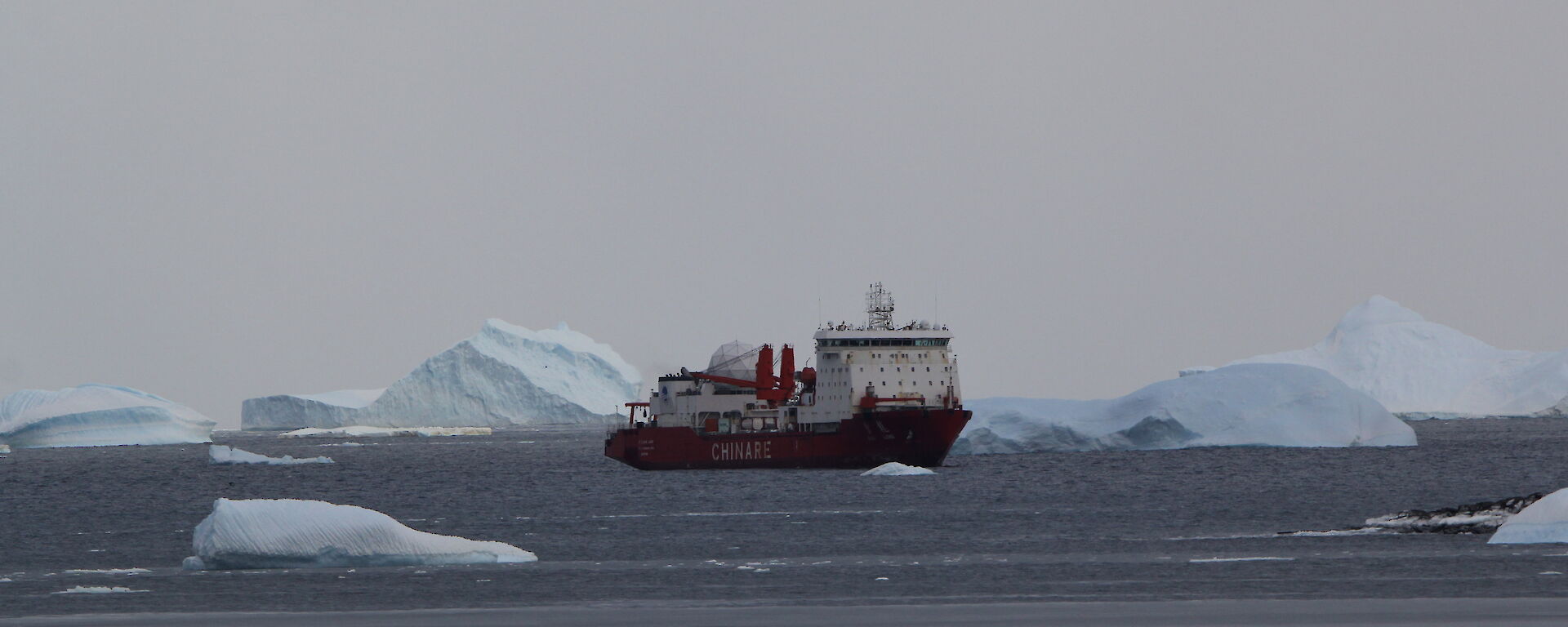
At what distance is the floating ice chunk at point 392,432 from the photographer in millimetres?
126062

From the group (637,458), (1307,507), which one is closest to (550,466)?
(637,458)

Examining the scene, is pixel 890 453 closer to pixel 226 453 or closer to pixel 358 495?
pixel 358 495

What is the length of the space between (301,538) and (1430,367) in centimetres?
9554

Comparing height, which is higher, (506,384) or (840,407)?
(506,384)

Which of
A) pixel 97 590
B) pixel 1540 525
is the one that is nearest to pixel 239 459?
pixel 97 590

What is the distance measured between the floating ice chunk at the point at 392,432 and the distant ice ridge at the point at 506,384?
1.00 m

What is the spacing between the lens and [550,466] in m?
66.2

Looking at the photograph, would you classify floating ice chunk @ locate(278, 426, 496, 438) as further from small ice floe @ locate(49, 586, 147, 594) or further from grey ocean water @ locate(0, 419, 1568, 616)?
small ice floe @ locate(49, 586, 147, 594)

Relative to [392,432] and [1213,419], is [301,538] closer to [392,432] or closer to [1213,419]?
[1213,419]

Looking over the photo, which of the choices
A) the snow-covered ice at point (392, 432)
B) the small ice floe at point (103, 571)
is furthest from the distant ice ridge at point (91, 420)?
the small ice floe at point (103, 571)

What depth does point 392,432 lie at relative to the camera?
134m

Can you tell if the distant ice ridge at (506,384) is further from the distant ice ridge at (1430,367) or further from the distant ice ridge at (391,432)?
the distant ice ridge at (1430,367)

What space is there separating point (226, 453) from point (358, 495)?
2609cm

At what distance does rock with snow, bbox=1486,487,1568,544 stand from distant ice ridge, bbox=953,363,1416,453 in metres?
34.5
